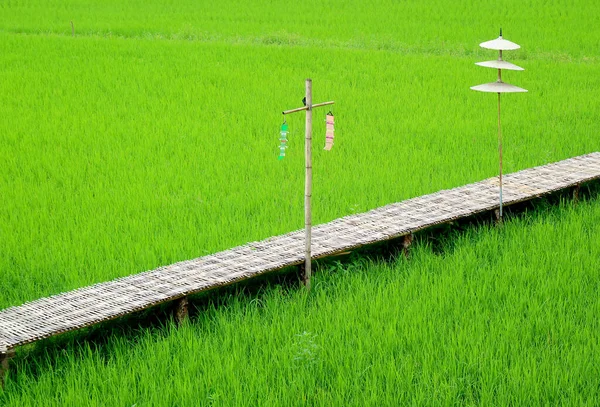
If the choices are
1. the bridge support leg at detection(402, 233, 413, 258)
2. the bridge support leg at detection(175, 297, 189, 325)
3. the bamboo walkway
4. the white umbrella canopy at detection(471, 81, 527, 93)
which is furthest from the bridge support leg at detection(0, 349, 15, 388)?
the white umbrella canopy at detection(471, 81, 527, 93)

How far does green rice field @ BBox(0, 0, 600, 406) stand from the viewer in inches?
140

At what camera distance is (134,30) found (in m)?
15.4

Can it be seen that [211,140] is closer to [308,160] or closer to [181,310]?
[308,160]

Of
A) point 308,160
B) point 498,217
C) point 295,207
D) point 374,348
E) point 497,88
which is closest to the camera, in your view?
point 374,348

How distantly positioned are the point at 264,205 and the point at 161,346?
2.40 metres

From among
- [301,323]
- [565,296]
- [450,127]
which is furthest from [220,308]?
[450,127]

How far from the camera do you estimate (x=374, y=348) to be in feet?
12.4

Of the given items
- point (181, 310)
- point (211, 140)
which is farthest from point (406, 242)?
point (211, 140)

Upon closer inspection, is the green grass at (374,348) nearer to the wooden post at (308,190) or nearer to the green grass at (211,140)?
the wooden post at (308,190)

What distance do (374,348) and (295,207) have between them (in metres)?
2.38

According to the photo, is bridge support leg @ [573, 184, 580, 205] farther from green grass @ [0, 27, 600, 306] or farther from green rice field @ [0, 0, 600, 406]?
green grass @ [0, 27, 600, 306]

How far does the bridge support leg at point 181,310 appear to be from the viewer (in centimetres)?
406

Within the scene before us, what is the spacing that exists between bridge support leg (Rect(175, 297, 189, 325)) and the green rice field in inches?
4.7

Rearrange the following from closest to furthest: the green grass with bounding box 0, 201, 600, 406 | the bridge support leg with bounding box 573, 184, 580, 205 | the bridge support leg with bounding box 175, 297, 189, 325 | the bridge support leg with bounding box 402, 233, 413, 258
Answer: the green grass with bounding box 0, 201, 600, 406 → the bridge support leg with bounding box 175, 297, 189, 325 → the bridge support leg with bounding box 402, 233, 413, 258 → the bridge support leg with bounding box 573, 184, 580, 205
